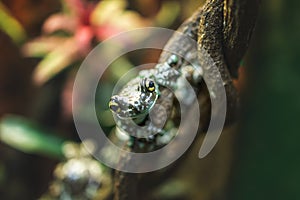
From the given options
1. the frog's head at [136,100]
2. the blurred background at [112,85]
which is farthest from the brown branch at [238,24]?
the blurred background at [112,85]

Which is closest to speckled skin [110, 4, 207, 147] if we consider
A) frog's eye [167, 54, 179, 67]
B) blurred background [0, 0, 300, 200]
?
frog's eye [167, 54, 179, 67]

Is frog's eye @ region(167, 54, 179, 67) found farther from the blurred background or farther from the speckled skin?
the blurred background

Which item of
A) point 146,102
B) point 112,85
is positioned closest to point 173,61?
point 146,102

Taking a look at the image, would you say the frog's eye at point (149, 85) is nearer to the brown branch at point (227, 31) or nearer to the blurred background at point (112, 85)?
the brown branch at point (227, 31)

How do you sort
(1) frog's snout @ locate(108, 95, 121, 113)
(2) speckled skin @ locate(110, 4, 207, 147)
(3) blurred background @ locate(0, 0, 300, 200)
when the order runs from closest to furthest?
1. (1) frog's snout @ locate(108, 95, 121, 113)
2. (2) speckled skin @ locate(110, 4, 207, 147)
3. (3) blurred background @ locate(0, 0, 300, 200)

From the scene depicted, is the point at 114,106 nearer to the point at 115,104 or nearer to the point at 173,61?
the point at 115,104

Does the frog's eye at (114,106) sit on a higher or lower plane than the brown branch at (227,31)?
lower
